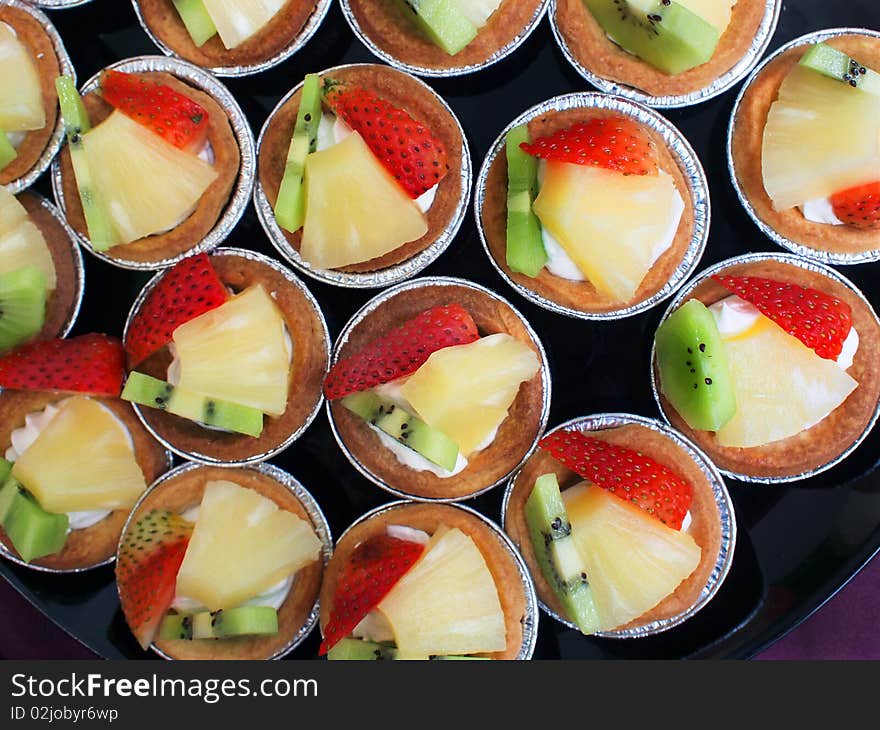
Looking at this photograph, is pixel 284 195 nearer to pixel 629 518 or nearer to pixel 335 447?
pixel 335 447

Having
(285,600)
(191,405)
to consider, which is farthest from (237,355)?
(285,600)

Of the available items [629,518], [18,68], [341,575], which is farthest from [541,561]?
[18,68]

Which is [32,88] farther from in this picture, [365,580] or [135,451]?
[365,580]

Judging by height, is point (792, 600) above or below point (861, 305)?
below

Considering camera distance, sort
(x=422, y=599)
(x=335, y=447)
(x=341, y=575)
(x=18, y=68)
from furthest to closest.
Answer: (x=335, y=447)
(x=18, y=68)
(x=341, y=575)
(x=422, y=599)

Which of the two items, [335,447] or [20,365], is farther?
[335,447]

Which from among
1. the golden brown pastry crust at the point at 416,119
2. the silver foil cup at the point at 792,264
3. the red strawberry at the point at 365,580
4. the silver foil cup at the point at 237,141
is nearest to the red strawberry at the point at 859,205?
the silver foil cup at the point at 792,264

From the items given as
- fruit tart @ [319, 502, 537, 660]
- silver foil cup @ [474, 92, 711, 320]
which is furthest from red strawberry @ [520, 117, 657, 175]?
fruit tart @ [319, 502, 537, 660]
